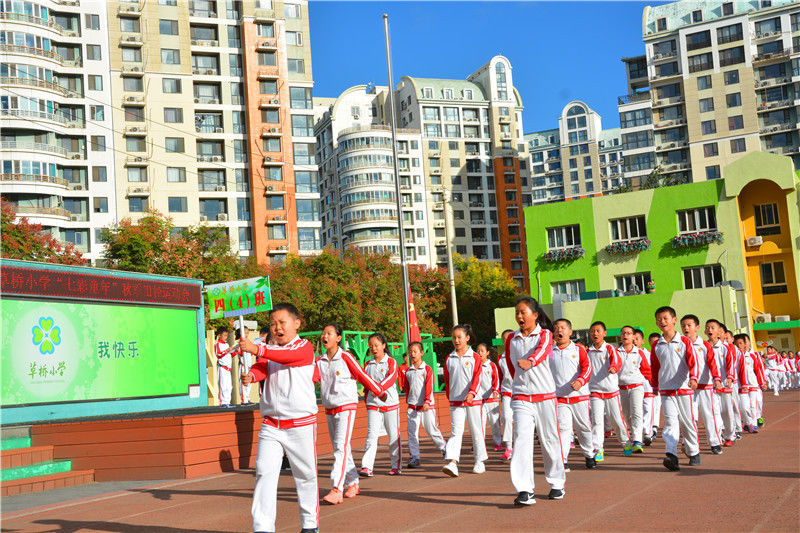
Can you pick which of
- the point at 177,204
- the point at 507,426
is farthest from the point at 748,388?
the point at 177,204

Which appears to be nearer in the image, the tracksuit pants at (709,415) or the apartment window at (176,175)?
the tracksuit pants at (709,415)

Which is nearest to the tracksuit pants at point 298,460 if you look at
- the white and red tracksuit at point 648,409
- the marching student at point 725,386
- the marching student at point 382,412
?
the marching student at point 382,412

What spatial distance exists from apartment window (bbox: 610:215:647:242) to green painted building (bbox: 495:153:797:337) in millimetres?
54

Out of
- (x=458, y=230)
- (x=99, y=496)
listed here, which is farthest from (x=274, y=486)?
(x=458, y=230)

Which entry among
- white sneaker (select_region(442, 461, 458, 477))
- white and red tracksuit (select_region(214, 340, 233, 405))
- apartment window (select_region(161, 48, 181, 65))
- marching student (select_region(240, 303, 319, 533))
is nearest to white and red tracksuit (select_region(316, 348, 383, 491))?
white sneaker (select_region(442, 461, 458, 477))

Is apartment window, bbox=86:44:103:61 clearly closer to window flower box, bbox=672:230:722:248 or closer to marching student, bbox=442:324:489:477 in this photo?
window flower box, bbox=672:230:722:248

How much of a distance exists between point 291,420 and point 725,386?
31.0 feet

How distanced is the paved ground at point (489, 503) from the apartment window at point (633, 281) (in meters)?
34.5

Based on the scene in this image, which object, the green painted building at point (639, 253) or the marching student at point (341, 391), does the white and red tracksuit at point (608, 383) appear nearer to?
the marching student at point (341, 391)

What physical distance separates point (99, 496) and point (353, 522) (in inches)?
187

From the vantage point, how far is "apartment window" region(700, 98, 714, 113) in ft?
273

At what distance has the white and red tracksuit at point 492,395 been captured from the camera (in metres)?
15.6

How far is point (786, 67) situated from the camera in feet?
263

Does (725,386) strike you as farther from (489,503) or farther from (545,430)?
(489,503)
